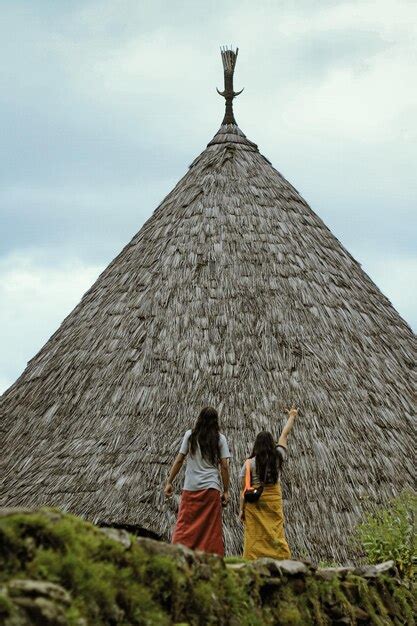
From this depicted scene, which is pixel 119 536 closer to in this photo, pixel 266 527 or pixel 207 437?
pixel 207 437

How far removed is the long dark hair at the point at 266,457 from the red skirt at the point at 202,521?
0.44m

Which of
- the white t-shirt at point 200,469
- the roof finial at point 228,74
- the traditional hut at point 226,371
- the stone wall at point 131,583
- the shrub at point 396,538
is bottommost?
the stone wall at point 131,583

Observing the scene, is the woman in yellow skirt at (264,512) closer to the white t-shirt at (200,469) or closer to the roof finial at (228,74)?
the white t-shirt at (200,469)

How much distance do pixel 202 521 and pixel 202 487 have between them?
0.88 feet

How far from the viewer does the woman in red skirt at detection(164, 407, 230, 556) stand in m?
8.54

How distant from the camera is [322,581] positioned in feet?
22.5

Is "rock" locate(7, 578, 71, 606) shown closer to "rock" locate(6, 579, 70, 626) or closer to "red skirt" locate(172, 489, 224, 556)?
"rock" locate(6, 579, 70, 626)

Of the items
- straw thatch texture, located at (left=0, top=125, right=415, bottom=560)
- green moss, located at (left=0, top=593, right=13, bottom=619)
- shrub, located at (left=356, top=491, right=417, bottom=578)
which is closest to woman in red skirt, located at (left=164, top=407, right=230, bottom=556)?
shrub, located at (left=356, top=491, right=417, bottom=578)

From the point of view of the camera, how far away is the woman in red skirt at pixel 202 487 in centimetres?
854

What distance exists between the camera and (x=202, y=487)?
8672 mm

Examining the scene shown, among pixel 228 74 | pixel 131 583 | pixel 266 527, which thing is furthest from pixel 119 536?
pixel 228 74

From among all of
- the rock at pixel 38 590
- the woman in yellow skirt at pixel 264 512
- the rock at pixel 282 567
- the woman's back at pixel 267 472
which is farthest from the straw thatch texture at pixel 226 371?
the rock at pixel 38 590

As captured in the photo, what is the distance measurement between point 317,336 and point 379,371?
97 cm

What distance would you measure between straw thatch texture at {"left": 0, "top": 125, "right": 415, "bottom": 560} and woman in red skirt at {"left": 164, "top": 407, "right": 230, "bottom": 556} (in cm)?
294
